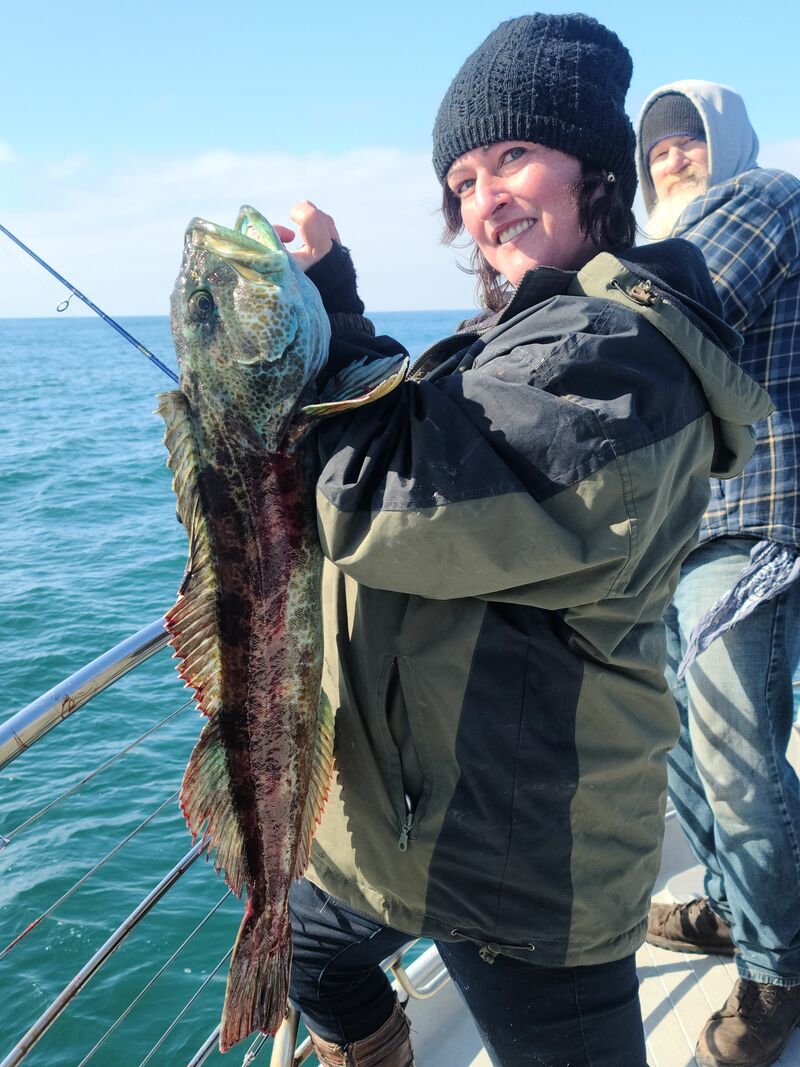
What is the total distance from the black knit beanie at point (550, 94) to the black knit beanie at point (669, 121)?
1.06m

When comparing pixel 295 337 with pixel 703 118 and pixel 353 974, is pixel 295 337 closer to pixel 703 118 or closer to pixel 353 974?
pixel 353 974

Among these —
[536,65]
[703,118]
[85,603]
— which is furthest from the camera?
[85,603]

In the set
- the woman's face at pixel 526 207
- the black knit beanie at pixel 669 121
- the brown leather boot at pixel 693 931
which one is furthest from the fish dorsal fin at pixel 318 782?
the black knit beanie at pixel 669 121

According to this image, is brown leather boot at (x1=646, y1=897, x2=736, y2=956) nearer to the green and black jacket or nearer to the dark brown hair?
the green and black jacket

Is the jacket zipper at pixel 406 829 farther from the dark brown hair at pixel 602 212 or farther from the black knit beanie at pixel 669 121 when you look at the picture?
the black knit beanie at pixel 669 121

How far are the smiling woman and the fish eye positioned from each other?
0.90 feet

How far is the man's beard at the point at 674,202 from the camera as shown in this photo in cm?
310

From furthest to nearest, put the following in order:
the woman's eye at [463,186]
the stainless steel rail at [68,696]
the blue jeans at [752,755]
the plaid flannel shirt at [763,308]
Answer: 1. the blue jeans at [752,755]
2. the plaid flannel shirt at [763,308]
3. the woman's eye at [463,186]
4. the stainless steel rail at [68,696]

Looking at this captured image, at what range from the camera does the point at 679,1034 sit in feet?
9.96

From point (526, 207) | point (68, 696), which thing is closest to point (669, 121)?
point (526, 207)

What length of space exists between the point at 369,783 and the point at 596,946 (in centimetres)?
61

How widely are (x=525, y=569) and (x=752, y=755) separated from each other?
5.71 feet

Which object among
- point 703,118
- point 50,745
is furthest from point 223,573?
point 50,745

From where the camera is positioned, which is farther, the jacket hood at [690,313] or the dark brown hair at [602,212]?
the dark brown hair at [602,212]
